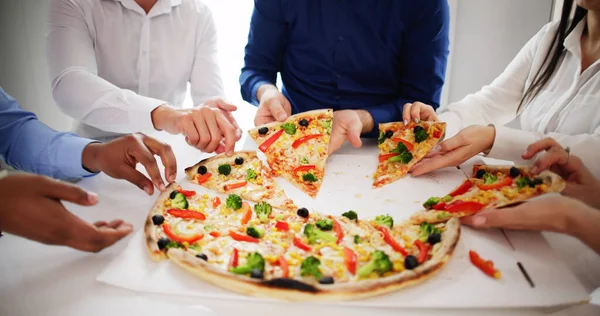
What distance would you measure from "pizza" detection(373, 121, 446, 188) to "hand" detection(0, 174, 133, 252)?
1149 millimetres

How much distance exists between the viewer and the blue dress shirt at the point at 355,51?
7.35ft

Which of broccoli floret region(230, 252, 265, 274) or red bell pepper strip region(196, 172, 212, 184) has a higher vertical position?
broccoli floret region(230, 252, 265, 274)

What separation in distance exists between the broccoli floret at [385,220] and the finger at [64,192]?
92 centimetres

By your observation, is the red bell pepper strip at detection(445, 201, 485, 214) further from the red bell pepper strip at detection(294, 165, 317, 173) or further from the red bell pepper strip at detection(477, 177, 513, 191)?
the red bell pepper strip at detection(294, 165, 317, 173)

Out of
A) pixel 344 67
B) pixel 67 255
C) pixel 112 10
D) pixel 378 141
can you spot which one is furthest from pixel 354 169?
pixel 112 10

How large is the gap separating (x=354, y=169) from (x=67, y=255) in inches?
47.2

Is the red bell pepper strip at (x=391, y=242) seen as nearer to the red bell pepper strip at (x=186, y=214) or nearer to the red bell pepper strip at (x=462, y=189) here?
the red bell pepper strip at (x=462, y=189)

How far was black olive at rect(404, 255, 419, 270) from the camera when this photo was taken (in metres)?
1.22

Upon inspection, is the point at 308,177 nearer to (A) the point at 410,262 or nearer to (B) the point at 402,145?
(B) the point at 402,145

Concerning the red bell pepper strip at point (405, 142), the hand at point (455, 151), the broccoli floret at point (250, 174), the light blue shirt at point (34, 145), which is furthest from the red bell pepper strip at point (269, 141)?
the light blue shirt at point (34, 145)

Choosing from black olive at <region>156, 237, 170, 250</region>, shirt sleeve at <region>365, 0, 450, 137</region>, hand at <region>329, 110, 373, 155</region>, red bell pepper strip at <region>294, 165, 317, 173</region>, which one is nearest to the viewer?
black olive at <region>156, 237, 170, 250</region>

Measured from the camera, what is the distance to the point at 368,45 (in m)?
2.33

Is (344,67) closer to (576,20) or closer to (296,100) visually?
(296,100)

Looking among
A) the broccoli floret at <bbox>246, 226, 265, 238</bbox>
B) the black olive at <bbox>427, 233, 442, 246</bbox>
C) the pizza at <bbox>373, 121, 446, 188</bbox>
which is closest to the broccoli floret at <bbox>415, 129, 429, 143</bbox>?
the pizza at <bbox>373, 121, 446, 188</bbox>
